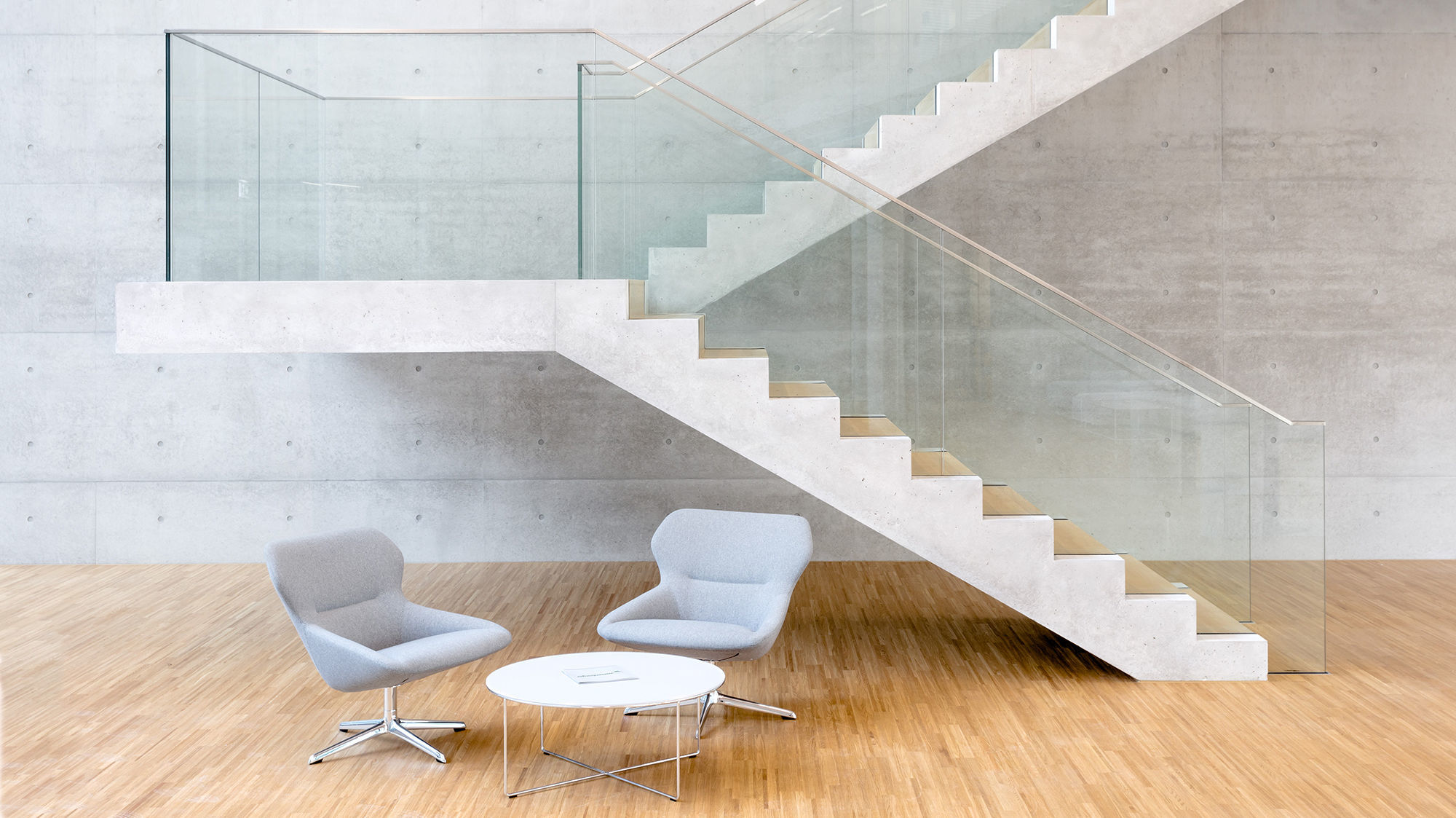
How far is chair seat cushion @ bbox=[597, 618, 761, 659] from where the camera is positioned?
4.66m

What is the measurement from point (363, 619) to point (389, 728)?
0.53 metres

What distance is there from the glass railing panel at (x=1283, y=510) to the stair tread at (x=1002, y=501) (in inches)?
41.4

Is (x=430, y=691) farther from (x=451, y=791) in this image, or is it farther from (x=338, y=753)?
(x=451, y=791)

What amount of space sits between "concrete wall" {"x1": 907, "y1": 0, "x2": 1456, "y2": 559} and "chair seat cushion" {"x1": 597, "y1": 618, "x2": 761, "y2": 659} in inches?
181

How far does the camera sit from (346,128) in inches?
234

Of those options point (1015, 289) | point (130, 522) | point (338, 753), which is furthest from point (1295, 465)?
point (130, 522)

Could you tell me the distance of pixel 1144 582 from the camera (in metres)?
5.41

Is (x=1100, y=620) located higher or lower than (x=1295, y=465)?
lower

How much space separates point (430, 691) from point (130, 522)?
4526 mm

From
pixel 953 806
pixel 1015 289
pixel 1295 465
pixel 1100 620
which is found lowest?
pixel 953 806

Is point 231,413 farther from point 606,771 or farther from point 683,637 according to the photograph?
point 606,771

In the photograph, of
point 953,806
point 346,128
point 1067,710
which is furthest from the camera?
point 346,128

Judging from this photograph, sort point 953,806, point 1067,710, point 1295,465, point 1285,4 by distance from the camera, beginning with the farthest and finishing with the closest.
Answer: point 1285,4 < point 1295,465 < point 1067,710 < point 953,806

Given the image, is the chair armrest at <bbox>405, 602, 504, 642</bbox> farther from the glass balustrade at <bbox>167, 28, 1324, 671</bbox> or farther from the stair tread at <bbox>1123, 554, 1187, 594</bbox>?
the stair tread at <bbox>1123, 554, 1187, 594</bbox>
